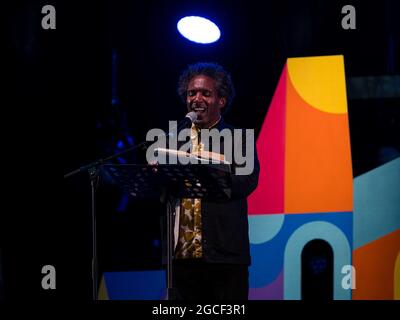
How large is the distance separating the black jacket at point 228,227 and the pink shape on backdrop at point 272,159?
A: 126 centimetres

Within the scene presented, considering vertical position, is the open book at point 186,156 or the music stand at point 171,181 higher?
the open book at point 186,156

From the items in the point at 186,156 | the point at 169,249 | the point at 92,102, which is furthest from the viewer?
the point at 92,102

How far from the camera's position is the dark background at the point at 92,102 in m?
4.80

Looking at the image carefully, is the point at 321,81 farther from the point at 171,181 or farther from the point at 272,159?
the point at 171,181

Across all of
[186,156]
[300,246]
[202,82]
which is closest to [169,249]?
[186,156]

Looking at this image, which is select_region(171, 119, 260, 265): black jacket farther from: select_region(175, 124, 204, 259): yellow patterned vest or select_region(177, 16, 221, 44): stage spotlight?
select_region(177, 16, 221, 44): stage spotlight

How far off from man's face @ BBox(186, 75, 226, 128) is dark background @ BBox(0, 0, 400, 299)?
1.10 m

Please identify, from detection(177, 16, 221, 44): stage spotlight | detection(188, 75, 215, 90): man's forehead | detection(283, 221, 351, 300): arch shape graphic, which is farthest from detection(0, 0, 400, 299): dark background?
detection(188, 75, 215, 90): man's forehead

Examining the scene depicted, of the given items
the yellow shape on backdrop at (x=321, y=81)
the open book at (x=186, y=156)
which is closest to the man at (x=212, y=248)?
the open book at (x=186, y=156)

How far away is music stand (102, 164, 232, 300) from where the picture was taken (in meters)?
2.77

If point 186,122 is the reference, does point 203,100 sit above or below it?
above

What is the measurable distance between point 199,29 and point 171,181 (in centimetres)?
203

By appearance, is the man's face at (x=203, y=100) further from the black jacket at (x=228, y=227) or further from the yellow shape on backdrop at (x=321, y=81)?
the yellow shape on backdrop at (x=321, y=81)

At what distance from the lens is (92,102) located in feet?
16.7
